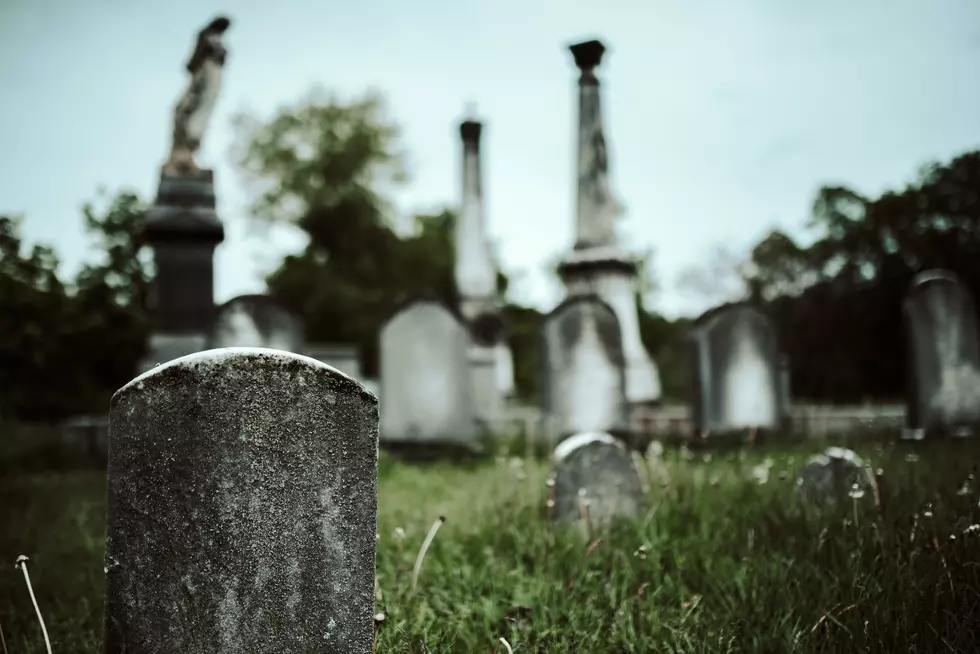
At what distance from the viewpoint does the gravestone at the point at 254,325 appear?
8.02m

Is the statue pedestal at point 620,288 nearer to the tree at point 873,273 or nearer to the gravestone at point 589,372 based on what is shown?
the gravestone at point 589,372

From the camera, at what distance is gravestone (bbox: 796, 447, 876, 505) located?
3770 mm

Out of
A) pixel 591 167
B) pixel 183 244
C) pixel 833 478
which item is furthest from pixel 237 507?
pixel 591 167

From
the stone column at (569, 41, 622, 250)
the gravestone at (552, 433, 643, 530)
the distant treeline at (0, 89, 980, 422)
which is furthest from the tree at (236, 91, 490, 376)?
the gravestone at (552, 433, 643, 530)

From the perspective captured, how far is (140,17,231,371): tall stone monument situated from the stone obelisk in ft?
14.0

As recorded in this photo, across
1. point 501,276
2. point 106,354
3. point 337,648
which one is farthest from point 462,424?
point 501,276

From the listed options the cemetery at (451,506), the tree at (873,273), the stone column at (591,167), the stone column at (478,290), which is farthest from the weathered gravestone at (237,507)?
the tree at (873,273)

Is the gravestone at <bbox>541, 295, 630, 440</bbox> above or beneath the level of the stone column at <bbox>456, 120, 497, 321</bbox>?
beneath

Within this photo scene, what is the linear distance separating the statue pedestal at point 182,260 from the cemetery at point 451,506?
0.08ft

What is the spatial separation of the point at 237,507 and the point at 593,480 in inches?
99.7

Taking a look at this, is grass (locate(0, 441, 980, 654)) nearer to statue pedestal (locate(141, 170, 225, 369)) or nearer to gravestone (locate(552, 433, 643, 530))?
gravestone (locate(552, 433, 643, 530))

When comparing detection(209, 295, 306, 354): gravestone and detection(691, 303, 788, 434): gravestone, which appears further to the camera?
detection(691, 303, 788, 434): gravestone

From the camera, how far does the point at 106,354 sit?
13.0 m

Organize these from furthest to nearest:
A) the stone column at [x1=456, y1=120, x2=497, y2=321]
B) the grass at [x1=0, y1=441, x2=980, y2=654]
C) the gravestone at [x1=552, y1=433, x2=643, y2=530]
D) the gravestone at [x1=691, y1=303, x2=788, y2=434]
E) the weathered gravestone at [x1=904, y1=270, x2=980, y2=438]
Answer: the stone column at [x1=456, y1=120, x2=497, y2=321] < the gravestone at [x1=691, y1=303, x2=788, y2=434] < the weathered gravestone at [x1=904, y1=270, x2=980, y2=438] < the gravestone at [x1=552, y1=433, x2=643, y2=530] < the grass at [x1=0, y1=441, x2=980, y2=654]
